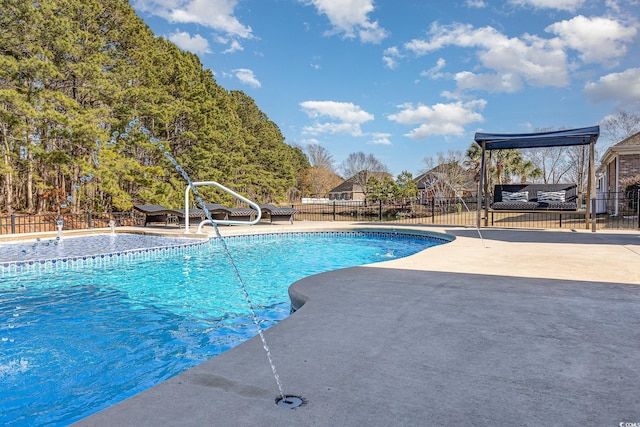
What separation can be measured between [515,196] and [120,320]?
35.6ft

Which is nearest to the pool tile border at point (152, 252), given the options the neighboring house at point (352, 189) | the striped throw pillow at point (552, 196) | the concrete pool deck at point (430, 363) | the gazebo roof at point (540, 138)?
the gazebo roof at point (540, 138)

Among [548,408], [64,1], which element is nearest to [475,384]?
[548,408]

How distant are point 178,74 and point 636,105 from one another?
33938 millimetres

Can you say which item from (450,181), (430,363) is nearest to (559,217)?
(430,363)

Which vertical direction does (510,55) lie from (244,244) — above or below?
above

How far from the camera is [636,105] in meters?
31.5

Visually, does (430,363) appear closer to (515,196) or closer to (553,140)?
(553,140)

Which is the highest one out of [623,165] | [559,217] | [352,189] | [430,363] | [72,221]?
[352,189]

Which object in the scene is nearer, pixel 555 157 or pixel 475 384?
pixel 475 384

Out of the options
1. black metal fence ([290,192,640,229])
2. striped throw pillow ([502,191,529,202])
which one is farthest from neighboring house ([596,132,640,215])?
striped throw pillow ([502,191,529,202])

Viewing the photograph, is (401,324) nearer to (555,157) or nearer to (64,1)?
(64,1)

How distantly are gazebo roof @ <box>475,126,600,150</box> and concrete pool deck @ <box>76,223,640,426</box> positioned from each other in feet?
21.4

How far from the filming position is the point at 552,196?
441 inches

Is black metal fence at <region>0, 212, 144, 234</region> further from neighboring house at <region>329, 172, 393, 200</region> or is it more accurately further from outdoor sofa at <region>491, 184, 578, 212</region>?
neighboring house at <region>329, 172, 393, 200</region>
